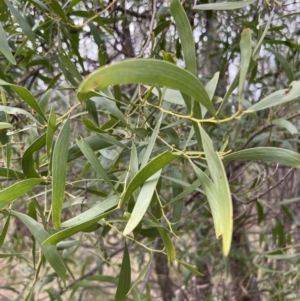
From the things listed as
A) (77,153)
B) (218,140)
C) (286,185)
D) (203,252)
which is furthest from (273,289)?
(77,153)

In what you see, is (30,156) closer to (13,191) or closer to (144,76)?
(13,191)

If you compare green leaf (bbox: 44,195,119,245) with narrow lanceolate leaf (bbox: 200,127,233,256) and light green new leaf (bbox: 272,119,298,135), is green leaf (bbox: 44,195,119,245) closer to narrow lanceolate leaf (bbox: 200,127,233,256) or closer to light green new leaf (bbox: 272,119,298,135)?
narrow lanceolate leaf (bbox: 200,127,233,256)

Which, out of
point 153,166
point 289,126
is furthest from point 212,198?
point 289,126

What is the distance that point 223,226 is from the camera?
239mm

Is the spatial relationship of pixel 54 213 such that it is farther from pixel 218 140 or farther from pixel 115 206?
pixel 218 140

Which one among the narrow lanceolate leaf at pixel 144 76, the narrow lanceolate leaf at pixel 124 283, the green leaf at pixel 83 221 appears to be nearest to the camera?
the narrow lanceolate leaf at pixel 144 76

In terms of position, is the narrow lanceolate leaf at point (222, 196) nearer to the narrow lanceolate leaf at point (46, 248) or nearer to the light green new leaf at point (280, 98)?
the light green new leaf at point (280, 98)

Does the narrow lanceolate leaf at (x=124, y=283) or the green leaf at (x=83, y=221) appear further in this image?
the narrow lanceolate leaf at (x=124, y=283)

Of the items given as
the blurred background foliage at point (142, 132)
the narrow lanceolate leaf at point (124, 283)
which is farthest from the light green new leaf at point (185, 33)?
the narrow lanceolate leaf at point (124, 283)

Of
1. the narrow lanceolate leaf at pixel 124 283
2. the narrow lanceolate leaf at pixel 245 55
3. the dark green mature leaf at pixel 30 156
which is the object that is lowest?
the narrow lanceolate leaf at pixel 124 283

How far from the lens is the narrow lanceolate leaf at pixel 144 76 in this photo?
22 cm

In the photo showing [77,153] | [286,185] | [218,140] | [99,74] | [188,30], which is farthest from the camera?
[286,185]

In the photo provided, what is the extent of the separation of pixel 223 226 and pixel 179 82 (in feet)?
0.28

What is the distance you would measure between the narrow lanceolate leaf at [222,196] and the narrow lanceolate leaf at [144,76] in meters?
0.03
